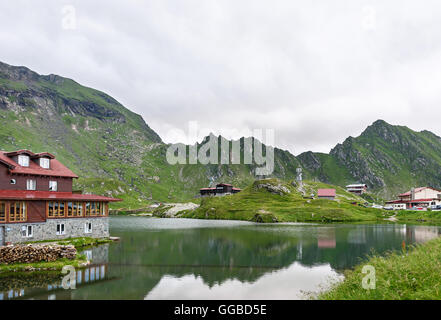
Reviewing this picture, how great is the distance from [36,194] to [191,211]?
127m

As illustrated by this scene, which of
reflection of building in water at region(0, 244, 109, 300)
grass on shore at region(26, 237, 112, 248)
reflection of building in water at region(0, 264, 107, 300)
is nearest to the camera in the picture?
reflection of building in water at region(0, 264, 107, 300)

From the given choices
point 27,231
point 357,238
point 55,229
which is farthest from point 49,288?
point 357,238

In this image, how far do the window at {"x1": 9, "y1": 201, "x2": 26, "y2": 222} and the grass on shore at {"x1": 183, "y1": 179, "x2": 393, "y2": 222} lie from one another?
9213 centimetres

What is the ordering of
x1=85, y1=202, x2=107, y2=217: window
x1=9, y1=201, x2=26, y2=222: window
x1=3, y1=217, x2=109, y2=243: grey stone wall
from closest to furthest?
x1=3, y1=217, x2=109, y2=243: grey stone wall → x1=9, y1=201, x2=26, y2=222: window → x1=85, y1=202, x2=107, y2=217: window

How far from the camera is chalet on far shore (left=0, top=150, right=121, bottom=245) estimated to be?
42562mm

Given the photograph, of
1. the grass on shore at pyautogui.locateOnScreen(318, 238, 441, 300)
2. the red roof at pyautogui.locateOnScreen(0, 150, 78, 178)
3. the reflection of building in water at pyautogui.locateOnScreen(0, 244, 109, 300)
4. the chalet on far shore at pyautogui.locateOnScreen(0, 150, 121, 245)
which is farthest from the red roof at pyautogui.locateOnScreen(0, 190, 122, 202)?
the grass on shore at pyautogui.locateOnScreen(318, 238, 441, 300)

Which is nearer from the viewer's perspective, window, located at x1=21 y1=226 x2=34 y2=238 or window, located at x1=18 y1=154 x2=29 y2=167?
window, located at x1=21 y1=226 x2=34 y2=238

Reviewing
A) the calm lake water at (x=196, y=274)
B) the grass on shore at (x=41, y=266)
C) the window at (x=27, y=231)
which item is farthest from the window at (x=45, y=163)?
the grass on shore at (x=41, y=266)

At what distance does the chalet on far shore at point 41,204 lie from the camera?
4256 cm

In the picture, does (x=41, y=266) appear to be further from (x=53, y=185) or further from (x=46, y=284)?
(x=53, y=185)

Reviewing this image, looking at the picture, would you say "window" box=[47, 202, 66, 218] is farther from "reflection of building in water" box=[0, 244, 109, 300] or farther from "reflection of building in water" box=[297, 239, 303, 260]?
"reflection of building in water" box=[297, 239, 303, 260]
